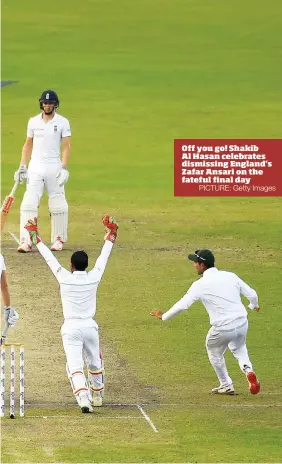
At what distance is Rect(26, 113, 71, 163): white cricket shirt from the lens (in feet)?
85.9

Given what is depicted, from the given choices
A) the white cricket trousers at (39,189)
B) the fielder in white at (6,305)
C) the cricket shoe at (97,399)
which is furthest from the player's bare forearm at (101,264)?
the white cricket trousers at (39,189)

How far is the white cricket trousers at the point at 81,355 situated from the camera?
17391 mm

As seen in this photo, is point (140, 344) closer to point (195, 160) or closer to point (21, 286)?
point (21, 286)

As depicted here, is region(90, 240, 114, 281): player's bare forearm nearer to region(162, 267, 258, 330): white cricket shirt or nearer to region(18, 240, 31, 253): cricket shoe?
region(162, 267, 258, 330): white cricket shirt

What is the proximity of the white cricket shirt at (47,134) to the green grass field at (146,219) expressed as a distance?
5.51 ft

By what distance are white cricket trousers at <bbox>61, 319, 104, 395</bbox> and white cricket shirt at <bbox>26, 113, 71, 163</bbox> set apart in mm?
8887

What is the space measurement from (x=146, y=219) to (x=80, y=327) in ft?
43.7

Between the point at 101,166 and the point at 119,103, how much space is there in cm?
839

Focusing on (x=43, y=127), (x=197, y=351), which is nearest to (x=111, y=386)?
(x=197, y=351)

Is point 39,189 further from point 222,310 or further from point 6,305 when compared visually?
point 222,310

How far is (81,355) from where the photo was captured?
17.6m

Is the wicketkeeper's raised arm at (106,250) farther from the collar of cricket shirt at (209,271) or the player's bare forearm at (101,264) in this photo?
the collar of cricket shirt at (209,271)

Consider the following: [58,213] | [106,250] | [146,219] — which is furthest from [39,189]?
[106,250]

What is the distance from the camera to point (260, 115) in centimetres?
4400
